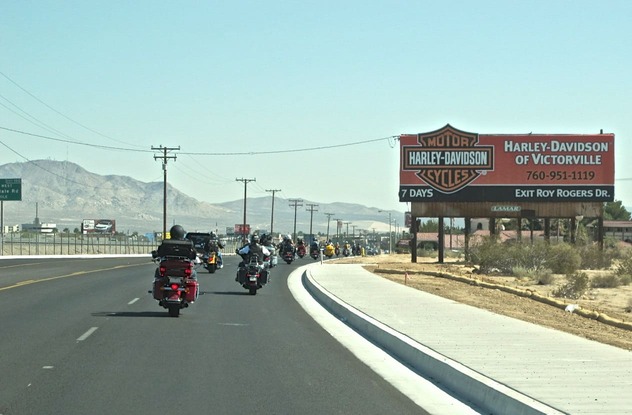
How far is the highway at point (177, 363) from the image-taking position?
11.1m

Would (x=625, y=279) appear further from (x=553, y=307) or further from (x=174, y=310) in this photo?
(x=174, y=310)

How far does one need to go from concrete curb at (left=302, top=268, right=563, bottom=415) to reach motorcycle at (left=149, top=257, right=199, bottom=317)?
11.8ft

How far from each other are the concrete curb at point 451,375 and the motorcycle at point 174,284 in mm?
3610

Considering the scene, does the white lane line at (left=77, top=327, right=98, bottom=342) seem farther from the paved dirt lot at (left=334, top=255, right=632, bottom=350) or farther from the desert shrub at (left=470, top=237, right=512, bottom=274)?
the desert shrub at (left=470, top=237, right=512, bottom=274)

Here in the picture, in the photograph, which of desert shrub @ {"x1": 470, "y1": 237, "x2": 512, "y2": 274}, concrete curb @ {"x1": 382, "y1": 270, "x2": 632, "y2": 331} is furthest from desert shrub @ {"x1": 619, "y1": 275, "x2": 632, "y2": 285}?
desert shrub @ {"x1": 470, "y1": 237, "x2": 512, "y2": 274}

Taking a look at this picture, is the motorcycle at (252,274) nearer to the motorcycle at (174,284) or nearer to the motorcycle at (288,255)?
the motorcycle at (174,284)

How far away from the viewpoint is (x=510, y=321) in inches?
818

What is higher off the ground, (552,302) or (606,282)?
(552,302)

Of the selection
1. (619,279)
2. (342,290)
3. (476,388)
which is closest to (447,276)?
(619,279)

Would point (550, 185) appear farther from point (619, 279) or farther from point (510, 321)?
point (510, 321)

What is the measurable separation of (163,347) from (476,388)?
6.30 m

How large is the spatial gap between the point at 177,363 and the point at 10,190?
80.8 metres

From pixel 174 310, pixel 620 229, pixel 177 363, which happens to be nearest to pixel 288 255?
pixel 174 310

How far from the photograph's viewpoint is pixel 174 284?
73.0 feet
